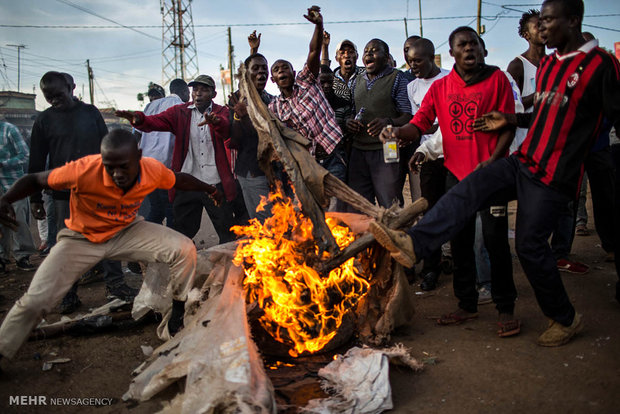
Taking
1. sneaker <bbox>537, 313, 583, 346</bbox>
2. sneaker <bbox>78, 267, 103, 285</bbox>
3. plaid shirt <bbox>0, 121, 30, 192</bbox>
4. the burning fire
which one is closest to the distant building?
plaid shirt <bbox>0, 121, 30, 192</bbox>

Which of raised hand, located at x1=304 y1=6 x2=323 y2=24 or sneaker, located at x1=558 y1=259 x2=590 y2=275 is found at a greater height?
raised hand, located at x1=304 y1=6 x2=323 y2=24

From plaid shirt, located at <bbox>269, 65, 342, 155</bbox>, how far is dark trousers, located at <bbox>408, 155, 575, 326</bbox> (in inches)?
68.2

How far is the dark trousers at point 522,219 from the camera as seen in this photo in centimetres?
288

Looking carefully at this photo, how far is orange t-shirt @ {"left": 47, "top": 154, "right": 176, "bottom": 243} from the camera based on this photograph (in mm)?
3160

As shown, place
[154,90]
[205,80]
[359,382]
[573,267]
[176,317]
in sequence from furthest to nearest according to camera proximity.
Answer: [154,90], [205,80], [573,267], [176,317], [359,382]

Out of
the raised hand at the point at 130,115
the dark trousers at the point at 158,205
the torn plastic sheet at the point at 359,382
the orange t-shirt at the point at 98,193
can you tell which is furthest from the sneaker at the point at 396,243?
the dark trousers at the point at 158,205

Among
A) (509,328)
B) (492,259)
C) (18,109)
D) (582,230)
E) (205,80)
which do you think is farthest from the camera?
(18,109)

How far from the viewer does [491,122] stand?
3.18 metres

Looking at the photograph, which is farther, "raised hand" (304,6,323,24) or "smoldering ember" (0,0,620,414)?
"raised hand" (304,6,323,24)

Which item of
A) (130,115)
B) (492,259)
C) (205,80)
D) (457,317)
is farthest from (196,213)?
(492,259)

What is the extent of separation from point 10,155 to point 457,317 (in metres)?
6.55

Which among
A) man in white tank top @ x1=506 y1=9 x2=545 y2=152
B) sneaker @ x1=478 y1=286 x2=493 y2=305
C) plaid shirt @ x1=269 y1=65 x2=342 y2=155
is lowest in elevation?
sneaker @ x1=478 y1=286 x2=493 y2=305

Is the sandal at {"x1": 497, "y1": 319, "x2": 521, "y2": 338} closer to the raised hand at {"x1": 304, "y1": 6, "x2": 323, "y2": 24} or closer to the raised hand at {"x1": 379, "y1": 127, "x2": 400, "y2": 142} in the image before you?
the raised hand at {"x1": 379, "y1": 127, "x2": 400, "y2": 142}

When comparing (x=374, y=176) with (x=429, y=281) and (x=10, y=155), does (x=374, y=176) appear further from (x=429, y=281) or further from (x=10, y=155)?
(x=10, y=155)
